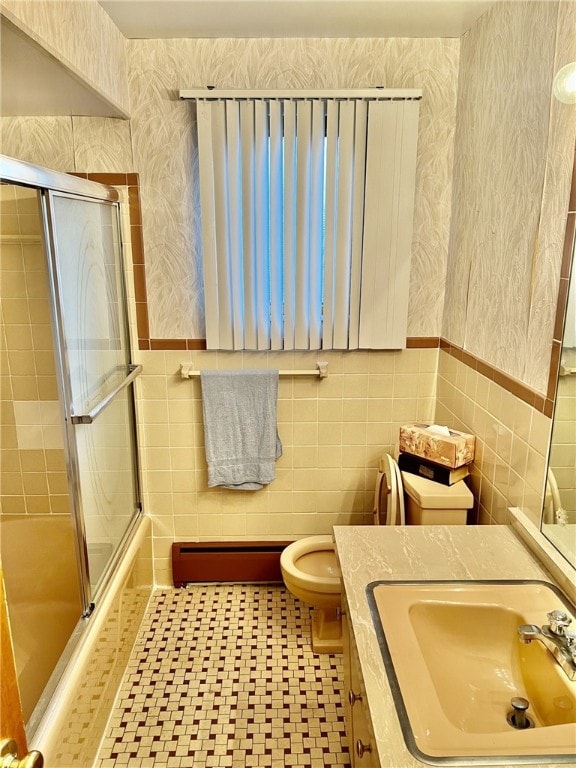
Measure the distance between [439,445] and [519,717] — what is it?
101cm

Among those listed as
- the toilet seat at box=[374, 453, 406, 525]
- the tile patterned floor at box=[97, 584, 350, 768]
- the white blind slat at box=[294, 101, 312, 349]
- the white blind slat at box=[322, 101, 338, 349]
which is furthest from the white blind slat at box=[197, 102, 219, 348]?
the tile patterned floor at box=[97, 584, 350, 768]

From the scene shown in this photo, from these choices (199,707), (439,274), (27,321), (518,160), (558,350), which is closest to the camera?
(558,350)

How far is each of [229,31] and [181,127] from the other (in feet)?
1.33

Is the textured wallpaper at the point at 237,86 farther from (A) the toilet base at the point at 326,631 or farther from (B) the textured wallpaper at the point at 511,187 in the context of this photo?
(A) the toilet base at the point at 326,631

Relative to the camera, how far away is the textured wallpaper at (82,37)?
140 cm

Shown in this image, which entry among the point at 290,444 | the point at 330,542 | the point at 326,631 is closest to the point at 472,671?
the point at 326,631

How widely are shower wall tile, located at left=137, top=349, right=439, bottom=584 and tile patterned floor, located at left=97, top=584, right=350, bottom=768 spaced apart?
1.12ft

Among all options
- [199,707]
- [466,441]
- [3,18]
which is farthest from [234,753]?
[3,18]

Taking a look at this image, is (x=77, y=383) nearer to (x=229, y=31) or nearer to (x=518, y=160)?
(x=229, y=31)

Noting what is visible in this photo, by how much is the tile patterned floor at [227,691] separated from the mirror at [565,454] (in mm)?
1069

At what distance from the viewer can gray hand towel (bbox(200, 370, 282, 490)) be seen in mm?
2531

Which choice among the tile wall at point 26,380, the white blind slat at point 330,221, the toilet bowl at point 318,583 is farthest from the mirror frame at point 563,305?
the tile wall at point 26,380

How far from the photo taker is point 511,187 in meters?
1.83

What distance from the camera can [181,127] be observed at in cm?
233
